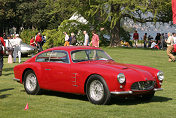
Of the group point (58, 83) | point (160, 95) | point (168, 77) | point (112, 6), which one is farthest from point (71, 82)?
point (112, 6)

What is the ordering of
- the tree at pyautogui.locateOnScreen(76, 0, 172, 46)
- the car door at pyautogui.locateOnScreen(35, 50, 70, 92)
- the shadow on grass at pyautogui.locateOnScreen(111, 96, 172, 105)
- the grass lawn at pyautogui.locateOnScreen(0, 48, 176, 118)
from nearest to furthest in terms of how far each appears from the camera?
the grass lawn at pyautogui.locateOnScreen(0, 48, 176, 118) → the shadow on grass at pyautogui.locateOnScreen(111, 96, 172, 105) → the car door at pyautogui.locateOnScreen(35, 50, 70, 92) → the tree at pyautogui.locateOnScreen(76, 0, 172, 46)

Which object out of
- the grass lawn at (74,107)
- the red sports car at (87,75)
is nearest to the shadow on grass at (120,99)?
the grass lawn at (74,107)

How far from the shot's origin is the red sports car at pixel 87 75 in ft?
29.3

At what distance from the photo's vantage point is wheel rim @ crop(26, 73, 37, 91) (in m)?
10.9

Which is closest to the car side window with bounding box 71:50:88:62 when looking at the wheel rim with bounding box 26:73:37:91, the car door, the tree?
the car door

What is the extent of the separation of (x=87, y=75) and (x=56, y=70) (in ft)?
3.90

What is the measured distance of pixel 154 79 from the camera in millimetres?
9547

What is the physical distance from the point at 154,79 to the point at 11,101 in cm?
354

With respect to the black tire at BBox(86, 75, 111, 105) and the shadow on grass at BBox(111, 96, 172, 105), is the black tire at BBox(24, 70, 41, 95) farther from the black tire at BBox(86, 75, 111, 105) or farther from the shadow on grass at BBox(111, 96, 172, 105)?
the shadow on grass at BBox(111, 96, 172, 105)

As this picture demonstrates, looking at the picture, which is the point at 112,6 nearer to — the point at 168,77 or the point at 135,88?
the point at 168,77

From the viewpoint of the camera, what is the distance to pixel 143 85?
9.20 meters

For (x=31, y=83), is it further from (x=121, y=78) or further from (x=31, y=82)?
(x=121, y=78)

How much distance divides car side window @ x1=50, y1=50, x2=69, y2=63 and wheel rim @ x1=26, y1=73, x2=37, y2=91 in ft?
2.65

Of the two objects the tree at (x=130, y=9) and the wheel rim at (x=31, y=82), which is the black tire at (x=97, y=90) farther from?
the tree at (x=130, y=9)
